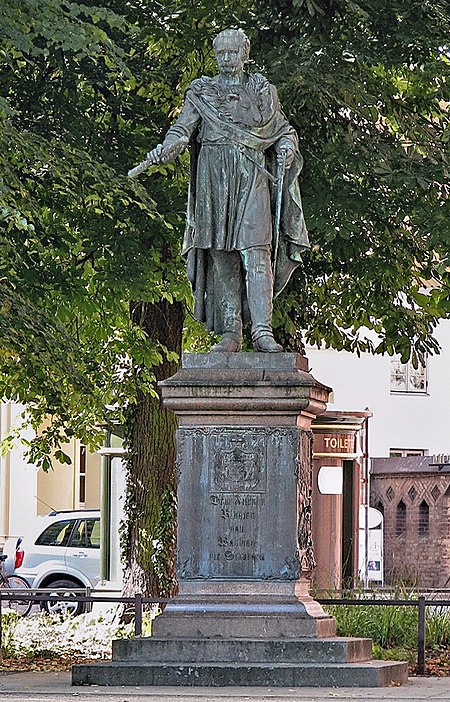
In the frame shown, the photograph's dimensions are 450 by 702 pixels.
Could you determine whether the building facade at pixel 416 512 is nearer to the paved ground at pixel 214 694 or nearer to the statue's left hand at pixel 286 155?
the statue's left hand at pixel 286 155

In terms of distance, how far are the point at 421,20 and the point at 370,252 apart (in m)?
2.68

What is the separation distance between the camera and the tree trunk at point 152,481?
19625 mm

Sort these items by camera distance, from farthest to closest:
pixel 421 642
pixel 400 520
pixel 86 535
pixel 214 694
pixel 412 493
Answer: pixel 400 520 < pixel 412 493 < pixel 86 535 < pixel 421 642 < pixel 214 694

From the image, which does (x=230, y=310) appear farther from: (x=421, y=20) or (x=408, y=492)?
(x=408, y=492)

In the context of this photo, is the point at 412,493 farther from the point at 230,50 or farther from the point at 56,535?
the point at 230,50

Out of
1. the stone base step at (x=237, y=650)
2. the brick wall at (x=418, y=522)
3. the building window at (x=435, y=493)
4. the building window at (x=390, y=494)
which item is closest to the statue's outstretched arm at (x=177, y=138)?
the stone base step at (x=237, y=650)

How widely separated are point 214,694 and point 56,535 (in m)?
20.8

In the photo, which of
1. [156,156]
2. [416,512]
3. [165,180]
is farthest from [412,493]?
[156,156]

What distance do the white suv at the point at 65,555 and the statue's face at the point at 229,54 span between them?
1811cm

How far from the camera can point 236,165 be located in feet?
42.4

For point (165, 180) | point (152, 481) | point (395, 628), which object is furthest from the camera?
point (152, 481)

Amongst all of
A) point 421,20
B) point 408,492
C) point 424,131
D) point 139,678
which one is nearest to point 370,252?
point 424,131

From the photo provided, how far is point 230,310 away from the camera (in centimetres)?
1307

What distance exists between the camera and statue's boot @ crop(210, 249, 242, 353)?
13016mm
